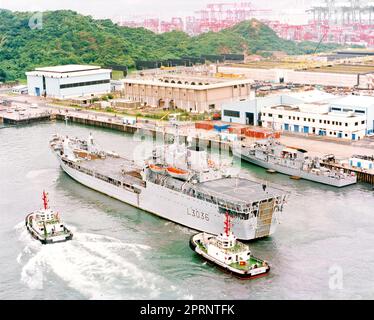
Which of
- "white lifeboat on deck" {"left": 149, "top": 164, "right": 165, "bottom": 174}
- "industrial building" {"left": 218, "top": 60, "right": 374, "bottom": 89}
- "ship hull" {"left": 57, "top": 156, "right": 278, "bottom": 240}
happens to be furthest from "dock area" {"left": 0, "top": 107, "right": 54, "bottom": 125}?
"industrial building" {"left": 218, "top": 60, "right": 374, "bottom": 89}

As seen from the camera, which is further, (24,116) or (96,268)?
(24,116)

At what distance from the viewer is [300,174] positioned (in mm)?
25703

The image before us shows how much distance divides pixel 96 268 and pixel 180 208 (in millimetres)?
4272

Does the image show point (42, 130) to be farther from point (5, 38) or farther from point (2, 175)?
point (5, 38)

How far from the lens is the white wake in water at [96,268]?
15587mm

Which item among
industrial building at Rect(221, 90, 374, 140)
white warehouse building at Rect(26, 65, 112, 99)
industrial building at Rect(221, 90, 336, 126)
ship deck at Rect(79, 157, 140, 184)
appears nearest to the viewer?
ship deck at Rect(79, 157, 140, 184)

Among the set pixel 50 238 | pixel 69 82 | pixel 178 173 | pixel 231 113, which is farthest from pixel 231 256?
pixel 69 82

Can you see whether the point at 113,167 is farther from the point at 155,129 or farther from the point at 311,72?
the point at 311,72

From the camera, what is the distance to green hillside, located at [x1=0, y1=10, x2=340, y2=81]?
64.1 meters

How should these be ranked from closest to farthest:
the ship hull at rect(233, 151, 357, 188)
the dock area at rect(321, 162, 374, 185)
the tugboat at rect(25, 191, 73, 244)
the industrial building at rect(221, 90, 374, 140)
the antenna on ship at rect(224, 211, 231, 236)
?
the antenna on ship at rect(224, 211, 231, 236)
the tugboat at rect(25, 191, 73, 244)
the ship hull at rect(233, 151, 357, 188)
the dock area at rect(321, 162, 374, 185)
the industrial building at rect(221, 90, 374, 140)

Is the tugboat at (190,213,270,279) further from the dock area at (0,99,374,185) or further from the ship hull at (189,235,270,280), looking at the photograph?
the dock area at (0,99,374,185)

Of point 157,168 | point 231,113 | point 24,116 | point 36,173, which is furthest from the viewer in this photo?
point 24,116

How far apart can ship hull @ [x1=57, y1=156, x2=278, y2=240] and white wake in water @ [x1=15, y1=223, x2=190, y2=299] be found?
2.08 m

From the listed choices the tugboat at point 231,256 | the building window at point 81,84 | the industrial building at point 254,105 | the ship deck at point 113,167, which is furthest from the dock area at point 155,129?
→ the tugboat at point 231,256
